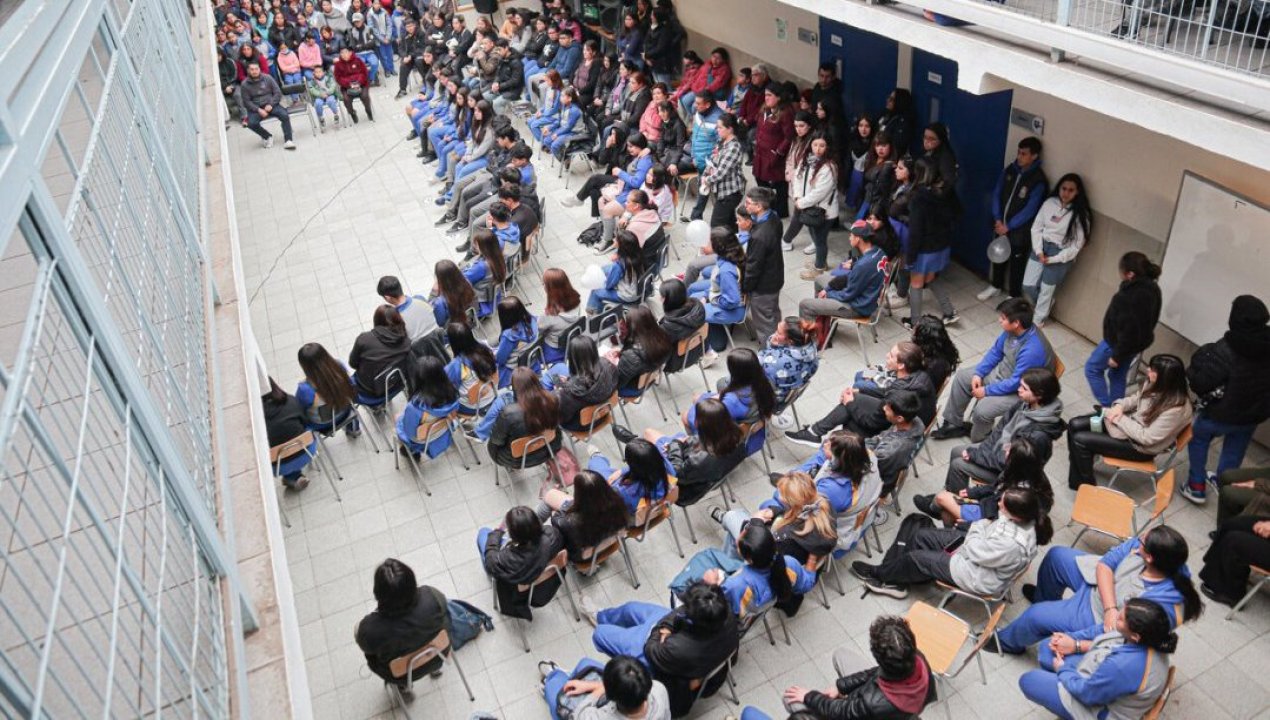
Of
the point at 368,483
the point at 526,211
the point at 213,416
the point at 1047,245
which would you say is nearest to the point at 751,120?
the point at 526,211

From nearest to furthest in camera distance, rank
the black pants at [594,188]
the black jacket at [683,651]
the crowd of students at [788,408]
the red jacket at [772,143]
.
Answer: the black jacket at [683,651], the crowd of students at [788,408], the red jacket at [772,143], the black pants at [594,188]

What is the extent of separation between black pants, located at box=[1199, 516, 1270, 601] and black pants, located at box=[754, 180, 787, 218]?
605 cm

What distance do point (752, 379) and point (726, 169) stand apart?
4001 mm

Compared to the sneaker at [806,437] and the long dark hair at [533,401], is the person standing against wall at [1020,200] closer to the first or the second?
the sneaker at [806,437]

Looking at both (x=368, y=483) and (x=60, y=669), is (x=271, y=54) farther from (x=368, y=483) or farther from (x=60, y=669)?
(x=60, y=669)

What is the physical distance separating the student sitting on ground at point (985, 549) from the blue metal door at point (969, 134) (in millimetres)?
4222

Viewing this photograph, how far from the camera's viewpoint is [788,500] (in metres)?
5.51

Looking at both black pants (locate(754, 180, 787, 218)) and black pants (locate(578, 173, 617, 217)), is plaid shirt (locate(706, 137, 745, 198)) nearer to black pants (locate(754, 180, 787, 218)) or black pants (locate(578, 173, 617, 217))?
black pants (locate(754, 180, 787, 218))

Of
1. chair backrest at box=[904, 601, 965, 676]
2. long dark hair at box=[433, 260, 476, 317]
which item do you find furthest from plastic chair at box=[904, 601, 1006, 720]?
long dark hair at box=[433, 260, 476, 317]

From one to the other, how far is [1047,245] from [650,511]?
14.7 ft

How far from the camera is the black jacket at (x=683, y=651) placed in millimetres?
4734

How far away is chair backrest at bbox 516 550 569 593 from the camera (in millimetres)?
5656

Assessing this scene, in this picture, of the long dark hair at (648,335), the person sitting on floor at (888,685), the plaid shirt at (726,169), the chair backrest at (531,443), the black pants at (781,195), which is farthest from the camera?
the black pants at (781,195)

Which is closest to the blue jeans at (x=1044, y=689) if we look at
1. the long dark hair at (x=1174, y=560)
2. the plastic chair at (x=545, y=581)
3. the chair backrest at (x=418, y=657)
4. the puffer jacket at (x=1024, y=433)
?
the long dark hair at (x=1174, y=560)
